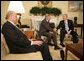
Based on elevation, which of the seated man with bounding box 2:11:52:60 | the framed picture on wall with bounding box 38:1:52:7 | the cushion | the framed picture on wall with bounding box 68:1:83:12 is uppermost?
the framed picture on wall with bounding box 38:1:52:7

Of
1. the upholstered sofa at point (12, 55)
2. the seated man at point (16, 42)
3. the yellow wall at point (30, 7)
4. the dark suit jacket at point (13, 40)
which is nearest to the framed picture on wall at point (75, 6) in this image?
the yellow wall at point (30, 7)

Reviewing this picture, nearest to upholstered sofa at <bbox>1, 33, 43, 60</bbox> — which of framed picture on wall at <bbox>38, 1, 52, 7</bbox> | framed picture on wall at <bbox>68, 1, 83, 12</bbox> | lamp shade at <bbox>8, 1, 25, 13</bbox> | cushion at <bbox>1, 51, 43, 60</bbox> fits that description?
cushion at <bbox>1, 51, 43, 60</bbox>

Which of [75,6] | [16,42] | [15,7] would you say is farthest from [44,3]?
[16,42]

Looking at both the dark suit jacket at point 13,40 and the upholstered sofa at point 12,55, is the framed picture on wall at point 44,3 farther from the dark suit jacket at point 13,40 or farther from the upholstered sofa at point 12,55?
the upholstered sofa at point 12,55

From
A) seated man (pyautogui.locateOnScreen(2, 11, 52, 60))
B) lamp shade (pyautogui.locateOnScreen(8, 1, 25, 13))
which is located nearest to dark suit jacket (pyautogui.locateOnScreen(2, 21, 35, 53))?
seated man (pyautogui.locateOnScreen(2, 11, 52, 60))

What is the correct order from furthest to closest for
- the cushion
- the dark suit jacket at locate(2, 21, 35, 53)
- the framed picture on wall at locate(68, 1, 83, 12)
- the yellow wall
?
the framed picture on wall at locate(68, 1, 83, 12) < the yellow wall < the dark suit jacket at locate(2, 21, 35, 53) < the cushion

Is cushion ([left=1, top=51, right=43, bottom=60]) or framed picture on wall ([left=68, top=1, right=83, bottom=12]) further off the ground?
framed picture on wall ([left=68, top=1, right=83, bottom=12])

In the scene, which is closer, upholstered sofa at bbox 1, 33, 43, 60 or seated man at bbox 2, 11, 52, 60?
upholstered sofa at bbox 1, 33, 43, 60

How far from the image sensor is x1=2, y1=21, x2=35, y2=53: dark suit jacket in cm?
262

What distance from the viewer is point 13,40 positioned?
2.62 m

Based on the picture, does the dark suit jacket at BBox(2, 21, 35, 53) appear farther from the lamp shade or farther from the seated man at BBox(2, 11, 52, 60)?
the lamp shade

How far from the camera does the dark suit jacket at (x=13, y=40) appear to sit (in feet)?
8.60

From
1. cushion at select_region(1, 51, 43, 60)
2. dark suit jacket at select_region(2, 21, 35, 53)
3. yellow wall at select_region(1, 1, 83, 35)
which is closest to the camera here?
cushion at select_region(1, 51, 43, 60)

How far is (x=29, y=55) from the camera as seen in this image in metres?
2.56
